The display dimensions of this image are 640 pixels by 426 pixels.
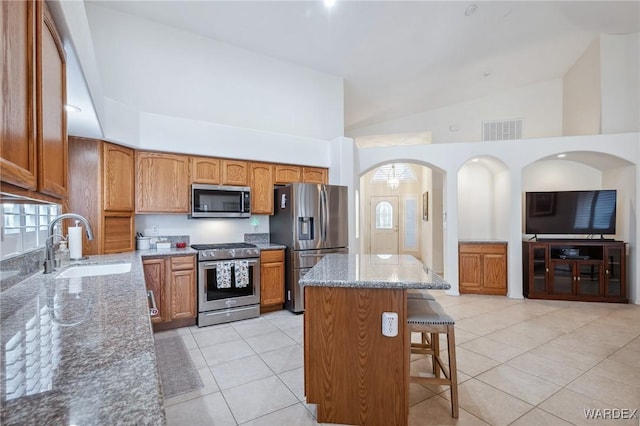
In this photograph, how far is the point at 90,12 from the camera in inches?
132

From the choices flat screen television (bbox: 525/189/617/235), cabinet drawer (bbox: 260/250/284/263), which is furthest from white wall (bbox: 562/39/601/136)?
cabinet drawer (bbox: 260/250/284/263)

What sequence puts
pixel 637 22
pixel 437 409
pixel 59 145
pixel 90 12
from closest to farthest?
pixel 59 145 < pixel 437 409 < pixel 90 12 < pixel 637 22

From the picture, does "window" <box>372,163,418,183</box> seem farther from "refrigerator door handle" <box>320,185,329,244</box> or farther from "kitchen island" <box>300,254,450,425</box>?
"kitchen island" <box>300,254,450,425</box>

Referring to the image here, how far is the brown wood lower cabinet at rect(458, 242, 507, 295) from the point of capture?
489 cm

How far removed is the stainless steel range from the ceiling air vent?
5.50 m

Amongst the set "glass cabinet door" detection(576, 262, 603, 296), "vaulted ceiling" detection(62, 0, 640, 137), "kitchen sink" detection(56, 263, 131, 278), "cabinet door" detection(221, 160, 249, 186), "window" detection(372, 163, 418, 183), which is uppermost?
"vaulted ceiling" detection(62, 0, 640, 137)

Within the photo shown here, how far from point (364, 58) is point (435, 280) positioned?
→ 4.05 metres

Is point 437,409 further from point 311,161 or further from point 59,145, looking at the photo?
point 311,161

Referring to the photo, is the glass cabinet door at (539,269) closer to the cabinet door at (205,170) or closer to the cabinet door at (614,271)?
the cabinet door at (614,271)

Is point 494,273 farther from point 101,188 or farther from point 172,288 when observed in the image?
point 101,188

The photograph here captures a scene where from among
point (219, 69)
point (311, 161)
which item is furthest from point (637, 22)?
point (219, 69)

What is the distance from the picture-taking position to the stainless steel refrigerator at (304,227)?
3971 mm

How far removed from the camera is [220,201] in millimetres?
3889

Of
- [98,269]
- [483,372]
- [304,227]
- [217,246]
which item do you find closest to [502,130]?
[304,227]
